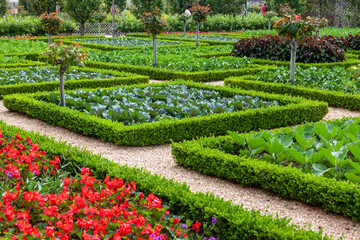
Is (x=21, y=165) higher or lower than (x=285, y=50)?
lower

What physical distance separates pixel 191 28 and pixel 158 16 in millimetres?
19995

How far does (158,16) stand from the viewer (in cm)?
1452

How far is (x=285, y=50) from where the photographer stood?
51.9 feet

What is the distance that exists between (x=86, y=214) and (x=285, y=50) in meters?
13.3

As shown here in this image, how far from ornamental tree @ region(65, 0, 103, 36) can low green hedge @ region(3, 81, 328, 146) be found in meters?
19.5

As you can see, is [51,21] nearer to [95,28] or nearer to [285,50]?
[285,50]

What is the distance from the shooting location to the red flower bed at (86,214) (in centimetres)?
343

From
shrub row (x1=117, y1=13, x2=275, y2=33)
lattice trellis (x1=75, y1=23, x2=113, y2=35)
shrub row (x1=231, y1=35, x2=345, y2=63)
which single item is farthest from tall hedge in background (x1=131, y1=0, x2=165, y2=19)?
shrub row (x1=231, y1=35, x2=345, y2=63)

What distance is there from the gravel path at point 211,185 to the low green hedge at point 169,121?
0.15 meters

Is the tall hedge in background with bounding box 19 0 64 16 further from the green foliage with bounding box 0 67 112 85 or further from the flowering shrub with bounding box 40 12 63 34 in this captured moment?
the green foliage with bounding box 0 67 112 85

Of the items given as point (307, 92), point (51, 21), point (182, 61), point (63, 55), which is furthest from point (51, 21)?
point (307, 92)

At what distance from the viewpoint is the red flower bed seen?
3.43m

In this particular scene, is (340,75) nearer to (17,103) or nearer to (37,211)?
(17,103)

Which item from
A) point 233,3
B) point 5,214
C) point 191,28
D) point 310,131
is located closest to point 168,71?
point 310,131
